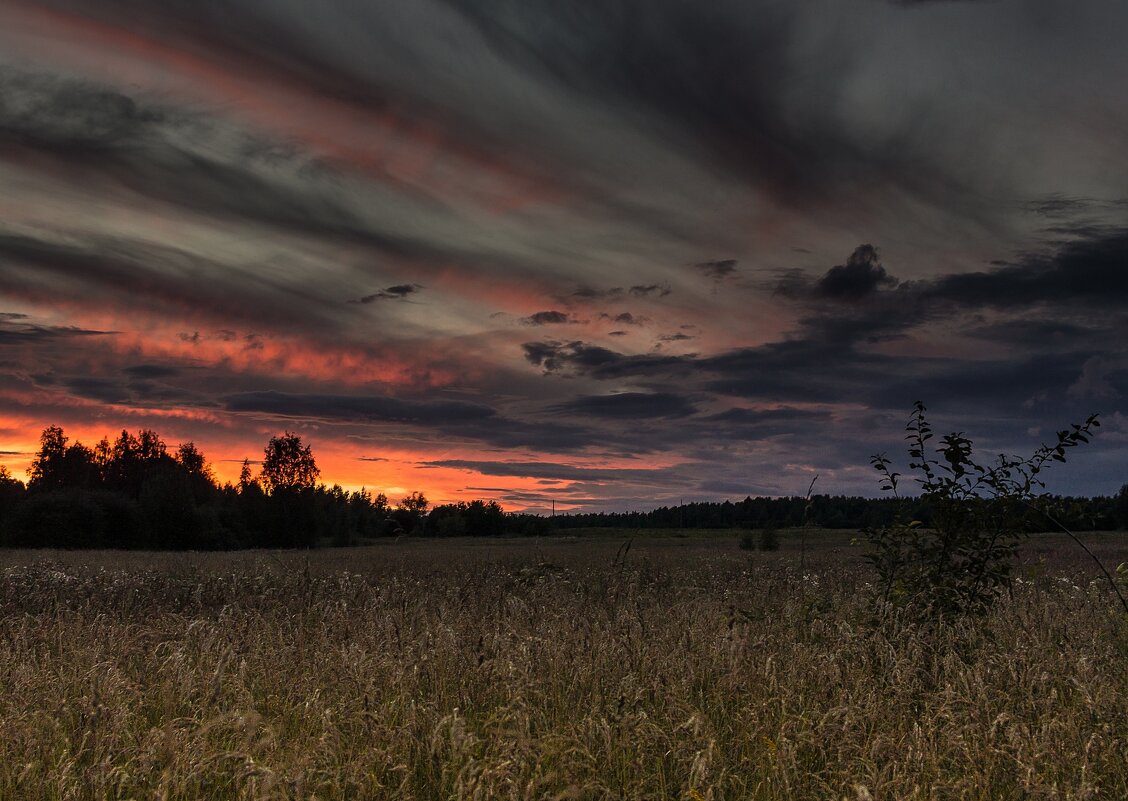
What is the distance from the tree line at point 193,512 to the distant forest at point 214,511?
4.0 inches

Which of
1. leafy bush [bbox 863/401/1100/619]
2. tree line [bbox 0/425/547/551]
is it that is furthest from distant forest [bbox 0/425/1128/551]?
leafy bush [bbox 863/401/1100/619]

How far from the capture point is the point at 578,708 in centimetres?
556

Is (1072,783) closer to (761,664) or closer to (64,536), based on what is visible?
(761,664)

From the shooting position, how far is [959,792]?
4273 millimetres

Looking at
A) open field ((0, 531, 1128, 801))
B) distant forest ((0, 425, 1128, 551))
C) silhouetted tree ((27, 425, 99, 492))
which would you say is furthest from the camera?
silhouetted tree ((27, 425, 99, 492))

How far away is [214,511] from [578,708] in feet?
258

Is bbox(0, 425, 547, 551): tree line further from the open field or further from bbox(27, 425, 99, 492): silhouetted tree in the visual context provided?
the open field

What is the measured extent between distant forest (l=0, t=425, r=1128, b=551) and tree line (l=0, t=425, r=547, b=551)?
101 millimetres

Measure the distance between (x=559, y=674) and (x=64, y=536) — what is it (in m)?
75.5

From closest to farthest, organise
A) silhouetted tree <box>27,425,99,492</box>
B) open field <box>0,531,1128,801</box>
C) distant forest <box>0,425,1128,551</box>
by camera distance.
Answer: open field <box>0,531,1128,801</box>, distant forest <box>0,425,1128,551</box>, silhouetted tree <box>27,425,99,492</box>

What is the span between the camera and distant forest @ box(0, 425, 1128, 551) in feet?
226

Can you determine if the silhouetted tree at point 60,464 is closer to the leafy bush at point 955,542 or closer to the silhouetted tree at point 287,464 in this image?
the silhouetted tree at point 287,464

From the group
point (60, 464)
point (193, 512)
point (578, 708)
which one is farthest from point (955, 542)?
point (60, 464)

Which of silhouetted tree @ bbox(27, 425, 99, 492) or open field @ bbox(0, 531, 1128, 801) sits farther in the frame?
silhouetted tree @ bbox(27, 425, 99, 492)
